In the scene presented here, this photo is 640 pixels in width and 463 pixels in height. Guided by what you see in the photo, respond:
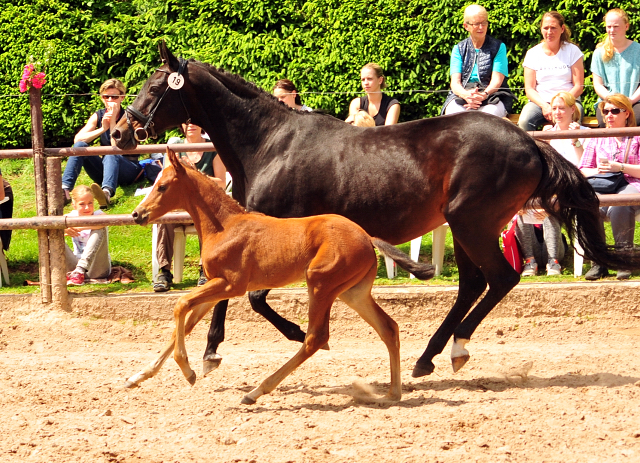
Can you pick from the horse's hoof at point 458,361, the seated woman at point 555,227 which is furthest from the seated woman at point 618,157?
the horse's hoof at point 458,361

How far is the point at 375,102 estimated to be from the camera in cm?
789

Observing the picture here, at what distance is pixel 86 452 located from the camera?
3.92 metres

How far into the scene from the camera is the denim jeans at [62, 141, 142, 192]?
8383 millimetres

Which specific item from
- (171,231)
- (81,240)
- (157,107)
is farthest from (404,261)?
(81,240)

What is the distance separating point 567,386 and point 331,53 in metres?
5.71

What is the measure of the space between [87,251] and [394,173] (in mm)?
3354

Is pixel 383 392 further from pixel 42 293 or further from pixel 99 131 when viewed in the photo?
pixel 99 131

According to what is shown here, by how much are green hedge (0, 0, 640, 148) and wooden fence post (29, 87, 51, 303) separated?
2897 millimetres

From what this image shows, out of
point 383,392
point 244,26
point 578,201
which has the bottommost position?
point 383,392

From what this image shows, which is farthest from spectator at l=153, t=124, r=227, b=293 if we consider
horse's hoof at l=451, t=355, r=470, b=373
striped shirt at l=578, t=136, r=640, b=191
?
striped shirt at l=578, t=136, r=640, b=191

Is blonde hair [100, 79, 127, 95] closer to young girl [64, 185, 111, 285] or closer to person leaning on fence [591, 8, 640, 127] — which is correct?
young girl [64, 185, 111, 285]

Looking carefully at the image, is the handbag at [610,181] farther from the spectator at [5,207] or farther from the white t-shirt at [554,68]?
the spectator at [5,207]

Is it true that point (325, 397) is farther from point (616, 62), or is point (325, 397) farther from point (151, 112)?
point (616, 62)

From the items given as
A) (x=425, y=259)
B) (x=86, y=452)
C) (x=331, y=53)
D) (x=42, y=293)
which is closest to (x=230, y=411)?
(x=86, y=452)
